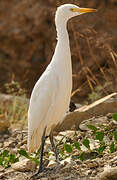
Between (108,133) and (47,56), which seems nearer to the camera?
(108,133)

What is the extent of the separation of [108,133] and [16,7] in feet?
17.0

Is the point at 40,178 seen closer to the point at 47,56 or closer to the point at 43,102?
the point at 43,102

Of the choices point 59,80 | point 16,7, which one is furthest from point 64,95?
point 16,7

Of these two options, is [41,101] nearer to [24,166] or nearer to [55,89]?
[55,89]

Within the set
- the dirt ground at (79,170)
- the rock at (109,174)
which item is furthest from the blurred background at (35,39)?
the rock at (109,174)

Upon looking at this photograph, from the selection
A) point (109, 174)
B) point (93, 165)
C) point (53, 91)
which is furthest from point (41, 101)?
point (109, 174)

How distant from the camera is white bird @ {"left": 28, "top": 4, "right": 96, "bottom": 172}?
364cm

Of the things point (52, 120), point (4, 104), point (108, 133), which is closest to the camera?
point (52, 120)

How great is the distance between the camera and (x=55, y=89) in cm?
363

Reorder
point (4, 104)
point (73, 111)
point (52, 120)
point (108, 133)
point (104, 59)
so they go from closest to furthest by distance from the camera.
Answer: point (52, 120)
point (108, 133)
point (73, 111)
point (4, 104)
point (104, 59)

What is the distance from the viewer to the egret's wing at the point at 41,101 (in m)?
3.63

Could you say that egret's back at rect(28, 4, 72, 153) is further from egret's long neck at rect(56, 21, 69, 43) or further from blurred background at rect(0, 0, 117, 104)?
blurred background at rect(0, 0, 117, 104)

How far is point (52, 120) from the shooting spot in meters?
3.77

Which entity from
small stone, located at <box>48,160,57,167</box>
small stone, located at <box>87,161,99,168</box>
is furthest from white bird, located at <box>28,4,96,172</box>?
small stone, located at <box>87,161,99,168</box>
